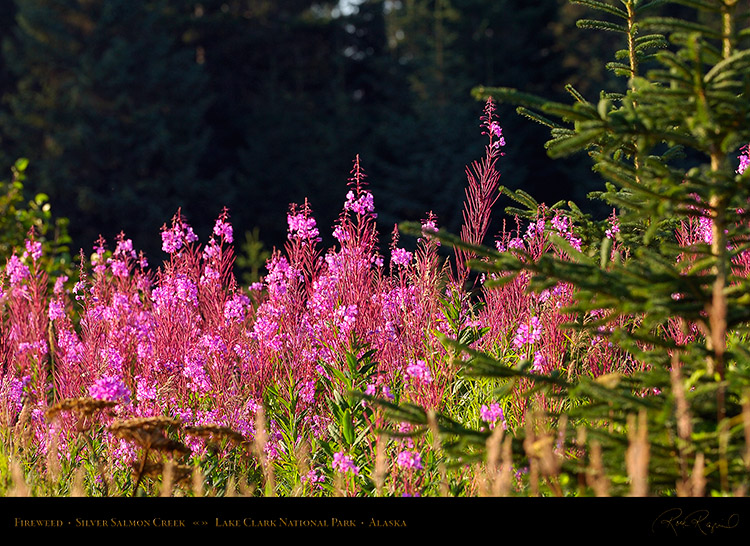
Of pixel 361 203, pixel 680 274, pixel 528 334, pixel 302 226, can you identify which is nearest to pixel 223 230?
pixel 302 226

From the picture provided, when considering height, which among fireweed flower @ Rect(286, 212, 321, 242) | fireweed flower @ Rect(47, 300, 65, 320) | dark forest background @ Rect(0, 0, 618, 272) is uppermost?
dark forest background @ Rect(0, 0, 618, 272)

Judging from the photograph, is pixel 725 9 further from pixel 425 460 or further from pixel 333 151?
pixel 333 151

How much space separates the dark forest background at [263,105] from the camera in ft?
87.8

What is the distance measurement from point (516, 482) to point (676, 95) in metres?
1.90

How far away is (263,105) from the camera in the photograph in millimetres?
30469

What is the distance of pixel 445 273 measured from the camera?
5320 mm

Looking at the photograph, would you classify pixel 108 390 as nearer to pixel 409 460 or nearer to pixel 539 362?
pixel 409 460

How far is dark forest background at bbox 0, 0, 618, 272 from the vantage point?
2675cm

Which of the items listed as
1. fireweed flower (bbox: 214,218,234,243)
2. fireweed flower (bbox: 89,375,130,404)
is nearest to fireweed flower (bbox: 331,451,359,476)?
fireweed flower (bbox: 89,375,130,404)

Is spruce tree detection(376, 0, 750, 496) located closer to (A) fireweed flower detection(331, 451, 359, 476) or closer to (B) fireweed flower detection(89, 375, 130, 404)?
(A) fireweed flower detection(331, 451, 359, 476)

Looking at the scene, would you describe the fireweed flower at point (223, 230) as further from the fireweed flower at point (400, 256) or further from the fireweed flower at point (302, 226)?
the fireweed flower at point (400, 256)

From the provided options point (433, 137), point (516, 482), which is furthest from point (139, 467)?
point (433, 137)

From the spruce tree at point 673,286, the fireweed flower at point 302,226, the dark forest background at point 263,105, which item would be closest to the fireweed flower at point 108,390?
the spruce tree at point 673,286

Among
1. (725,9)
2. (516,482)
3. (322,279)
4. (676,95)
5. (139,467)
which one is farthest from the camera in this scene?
(322,279)
